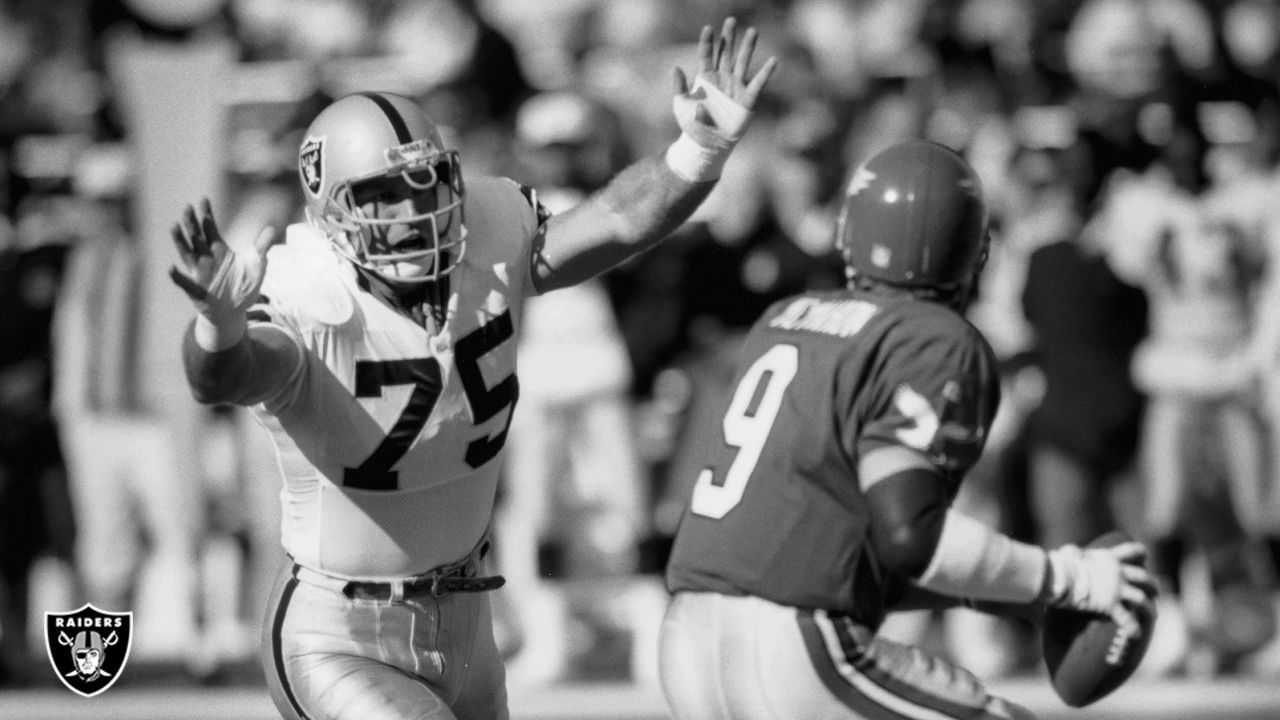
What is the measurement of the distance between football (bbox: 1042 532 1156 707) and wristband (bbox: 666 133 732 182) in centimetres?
100

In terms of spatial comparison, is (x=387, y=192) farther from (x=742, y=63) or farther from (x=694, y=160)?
(x=742, y=63)

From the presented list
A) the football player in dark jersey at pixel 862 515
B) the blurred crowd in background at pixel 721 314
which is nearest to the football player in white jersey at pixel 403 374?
the football player in dark jersey at pixel 862 515

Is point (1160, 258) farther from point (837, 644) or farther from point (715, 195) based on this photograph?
point (837, 644)

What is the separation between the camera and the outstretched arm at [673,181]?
3809mm

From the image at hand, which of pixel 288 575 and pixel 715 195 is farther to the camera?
pixel 715 195

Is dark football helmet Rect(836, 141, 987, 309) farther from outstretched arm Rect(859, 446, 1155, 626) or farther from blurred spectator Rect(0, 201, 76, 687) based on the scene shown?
blurred spectator Rect(0, 201, 76, 687)

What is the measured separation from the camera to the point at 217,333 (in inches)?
129

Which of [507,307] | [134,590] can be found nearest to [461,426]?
[507,307]

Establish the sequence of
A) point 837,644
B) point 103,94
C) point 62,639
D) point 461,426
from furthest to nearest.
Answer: point 103,94 < point 62,639 < point 461,426 < point 837,644

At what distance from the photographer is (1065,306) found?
6.91 m

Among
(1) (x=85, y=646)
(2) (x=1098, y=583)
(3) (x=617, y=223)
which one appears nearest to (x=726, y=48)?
(3) (x=617, y=223)

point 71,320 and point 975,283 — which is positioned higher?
point 975,283

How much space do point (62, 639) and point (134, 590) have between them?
10.3ft

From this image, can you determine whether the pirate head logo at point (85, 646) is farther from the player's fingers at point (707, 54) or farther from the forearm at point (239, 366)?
the player's fingers at point (707, 54)
